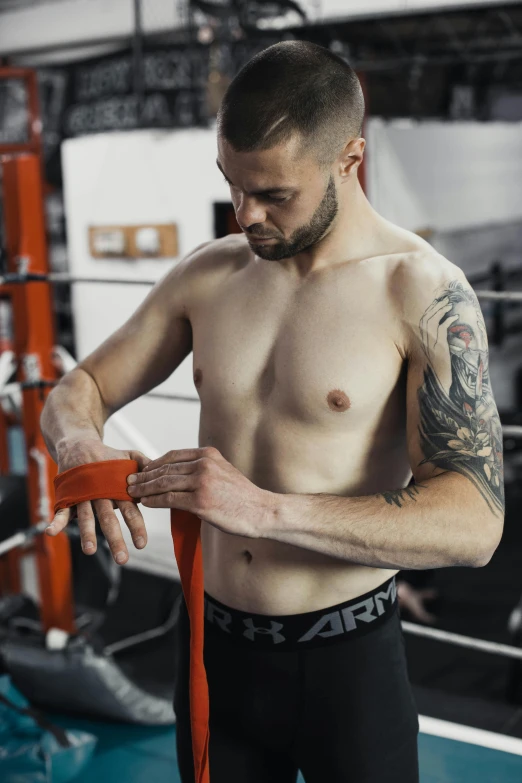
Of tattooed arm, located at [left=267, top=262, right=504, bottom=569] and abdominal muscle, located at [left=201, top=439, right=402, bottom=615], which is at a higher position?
tattooed arm, located at [left=267, top=262, right=504, bottom=569]

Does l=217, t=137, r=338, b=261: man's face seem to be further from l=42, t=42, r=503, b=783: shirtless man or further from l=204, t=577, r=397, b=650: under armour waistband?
l=204, t=577, r=397, b=650: under armour waistband

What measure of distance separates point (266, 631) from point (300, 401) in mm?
363

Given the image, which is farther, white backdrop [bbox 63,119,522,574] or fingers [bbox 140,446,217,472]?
white backdrop [bbox 63,119,522,574]

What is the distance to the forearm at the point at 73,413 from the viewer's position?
4.43 ft

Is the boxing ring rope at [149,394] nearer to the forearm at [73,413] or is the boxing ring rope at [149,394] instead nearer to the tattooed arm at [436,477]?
the forearm at [73,413]

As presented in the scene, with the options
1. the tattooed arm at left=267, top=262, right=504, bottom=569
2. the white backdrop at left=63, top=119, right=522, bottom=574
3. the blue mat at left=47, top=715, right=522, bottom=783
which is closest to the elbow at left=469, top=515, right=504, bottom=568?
the tattooed arm at left=267, top=262, right=504, bottom=569

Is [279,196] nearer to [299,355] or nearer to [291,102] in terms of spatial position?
[291,102]

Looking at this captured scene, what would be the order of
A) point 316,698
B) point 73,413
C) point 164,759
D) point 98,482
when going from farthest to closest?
point 164,759 < point 73,413 < point 316,698 < point 98,482

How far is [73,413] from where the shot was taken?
4.61 ft

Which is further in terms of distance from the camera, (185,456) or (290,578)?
(290,578)

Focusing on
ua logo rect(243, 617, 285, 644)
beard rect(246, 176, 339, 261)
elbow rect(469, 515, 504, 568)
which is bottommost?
ua logo rect(243, 617, 285, 644)

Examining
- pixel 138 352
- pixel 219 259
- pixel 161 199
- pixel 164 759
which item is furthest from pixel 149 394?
pixel 161 199

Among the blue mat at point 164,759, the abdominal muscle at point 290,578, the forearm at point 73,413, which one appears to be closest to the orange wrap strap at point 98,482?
the forearm at point 73,413

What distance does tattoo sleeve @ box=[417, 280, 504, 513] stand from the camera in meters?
1.15
